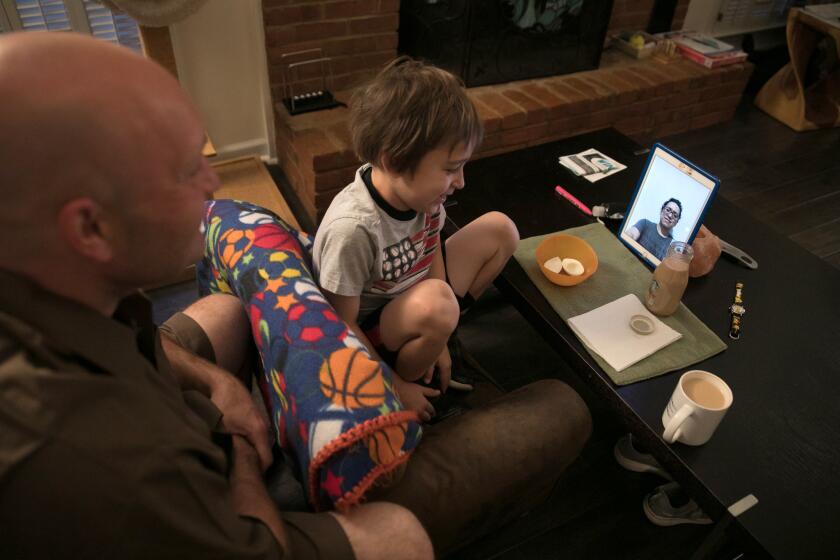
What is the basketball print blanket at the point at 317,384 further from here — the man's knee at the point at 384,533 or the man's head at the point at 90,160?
the man's head at the point at 90,160

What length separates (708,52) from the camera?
10.3 feet

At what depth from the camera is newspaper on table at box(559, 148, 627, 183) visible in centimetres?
178

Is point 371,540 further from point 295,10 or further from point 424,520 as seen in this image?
point 295,10

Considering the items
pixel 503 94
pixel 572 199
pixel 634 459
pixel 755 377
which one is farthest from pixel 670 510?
pixel 503 94

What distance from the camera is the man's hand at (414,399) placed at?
1289 mm

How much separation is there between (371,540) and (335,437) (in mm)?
156

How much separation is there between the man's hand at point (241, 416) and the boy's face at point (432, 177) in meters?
0.52

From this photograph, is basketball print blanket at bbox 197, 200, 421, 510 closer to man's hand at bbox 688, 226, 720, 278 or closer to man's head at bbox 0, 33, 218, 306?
man's head at bbox 0, 33, 218, 306

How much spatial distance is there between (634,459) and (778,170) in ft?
7.14

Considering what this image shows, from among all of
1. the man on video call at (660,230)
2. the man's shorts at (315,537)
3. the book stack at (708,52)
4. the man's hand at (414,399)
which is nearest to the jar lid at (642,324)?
the man on video call at (660,230)

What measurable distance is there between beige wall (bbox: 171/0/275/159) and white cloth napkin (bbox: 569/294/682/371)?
70.1 inches

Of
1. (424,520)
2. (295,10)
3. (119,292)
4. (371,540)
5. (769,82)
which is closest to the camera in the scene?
(119,292)

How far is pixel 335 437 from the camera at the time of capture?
0.83m

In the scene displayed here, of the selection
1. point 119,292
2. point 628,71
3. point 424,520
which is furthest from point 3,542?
point 628,71
